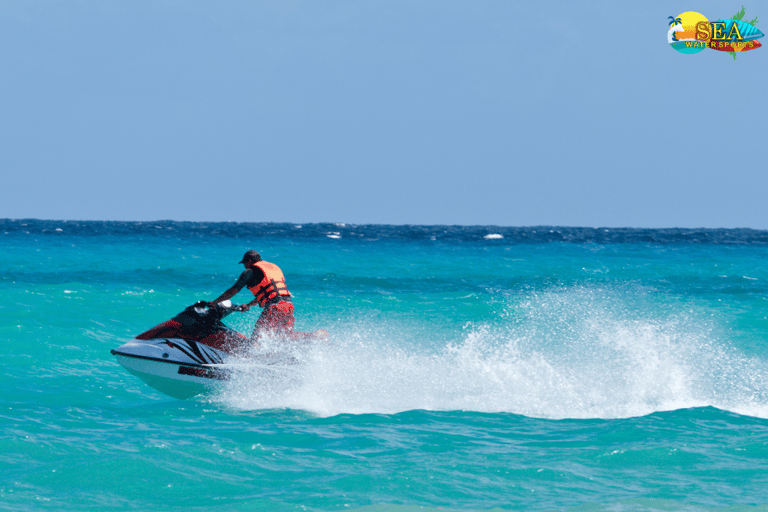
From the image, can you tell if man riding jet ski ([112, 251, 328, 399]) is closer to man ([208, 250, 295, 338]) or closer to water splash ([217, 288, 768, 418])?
man ([208, 250, 295, 338])

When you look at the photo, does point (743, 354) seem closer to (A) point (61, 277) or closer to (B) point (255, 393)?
(B) point (255, 393)

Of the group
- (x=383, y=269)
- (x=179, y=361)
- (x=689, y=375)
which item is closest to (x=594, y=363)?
(x=689, y=375)

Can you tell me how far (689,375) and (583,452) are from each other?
4.07m

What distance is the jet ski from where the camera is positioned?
26.4 ft

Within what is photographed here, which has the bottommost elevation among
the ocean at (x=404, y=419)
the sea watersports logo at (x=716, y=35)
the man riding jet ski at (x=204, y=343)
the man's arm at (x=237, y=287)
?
the ocean at (x=404, y=419)

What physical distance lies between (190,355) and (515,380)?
397 centimetres

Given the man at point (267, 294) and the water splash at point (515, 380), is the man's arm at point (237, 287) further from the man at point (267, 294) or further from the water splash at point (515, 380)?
the water splash at point (515, 380)

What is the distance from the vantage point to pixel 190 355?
8047mm

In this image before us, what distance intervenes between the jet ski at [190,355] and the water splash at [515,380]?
22 cm

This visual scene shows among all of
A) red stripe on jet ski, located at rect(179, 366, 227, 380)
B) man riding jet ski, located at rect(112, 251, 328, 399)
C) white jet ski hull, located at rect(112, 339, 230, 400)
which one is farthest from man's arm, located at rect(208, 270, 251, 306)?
red stripe on jet ski, located at rect(179, 366, 227, 380)

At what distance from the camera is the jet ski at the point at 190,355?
8.05 metres

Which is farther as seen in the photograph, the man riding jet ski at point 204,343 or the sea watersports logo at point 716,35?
the sea watersports logo at point 716,35

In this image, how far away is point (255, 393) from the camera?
8.16m

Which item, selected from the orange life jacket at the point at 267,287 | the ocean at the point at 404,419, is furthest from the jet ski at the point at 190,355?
the orange life jacket at the point at 267,287
